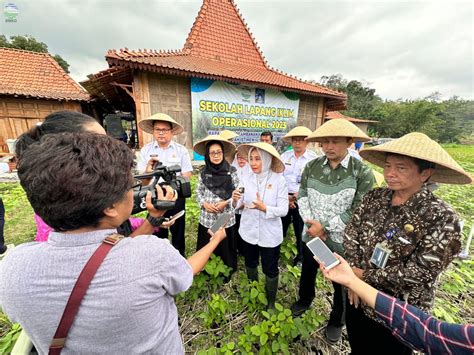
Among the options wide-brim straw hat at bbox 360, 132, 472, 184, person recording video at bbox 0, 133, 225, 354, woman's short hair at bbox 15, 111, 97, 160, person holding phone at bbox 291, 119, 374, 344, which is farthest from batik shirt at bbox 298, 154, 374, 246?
woman's short hair at bbox 15, 111, 97, 160

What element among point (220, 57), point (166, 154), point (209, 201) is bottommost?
point (209, 201)

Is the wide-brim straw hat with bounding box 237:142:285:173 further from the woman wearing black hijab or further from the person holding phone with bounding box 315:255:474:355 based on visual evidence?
the person holding phone with bounding box 315:255:474:355

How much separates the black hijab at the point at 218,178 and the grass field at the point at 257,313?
A: 0.83 metres

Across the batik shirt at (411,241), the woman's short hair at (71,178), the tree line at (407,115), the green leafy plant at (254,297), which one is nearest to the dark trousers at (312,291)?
the green leafy plant at (254,297)

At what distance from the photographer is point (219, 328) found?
205cm

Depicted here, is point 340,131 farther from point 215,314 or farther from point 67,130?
point 215,314

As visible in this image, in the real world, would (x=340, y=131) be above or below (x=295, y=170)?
above

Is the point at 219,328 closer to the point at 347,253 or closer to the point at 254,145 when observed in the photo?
the point at 347,253

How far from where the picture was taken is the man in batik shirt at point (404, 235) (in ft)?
3.76

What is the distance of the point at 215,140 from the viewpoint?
2.56 metres

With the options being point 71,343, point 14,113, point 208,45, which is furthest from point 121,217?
point 14,113

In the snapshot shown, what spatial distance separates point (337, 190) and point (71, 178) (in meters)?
1.86

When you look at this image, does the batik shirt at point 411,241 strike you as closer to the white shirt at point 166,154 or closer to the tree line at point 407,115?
the white shirt at point 166,154

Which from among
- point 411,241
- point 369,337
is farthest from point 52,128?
point 369,337
